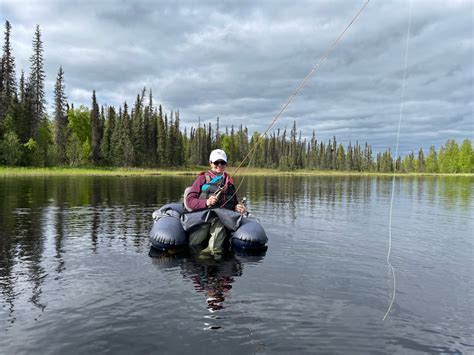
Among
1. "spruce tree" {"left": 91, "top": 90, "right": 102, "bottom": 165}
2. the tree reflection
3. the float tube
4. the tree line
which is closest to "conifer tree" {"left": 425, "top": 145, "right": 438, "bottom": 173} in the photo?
the tree line

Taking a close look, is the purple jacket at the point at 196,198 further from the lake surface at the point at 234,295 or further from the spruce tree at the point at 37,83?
the spruce tree at the point at 37,83

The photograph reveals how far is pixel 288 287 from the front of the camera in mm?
8352

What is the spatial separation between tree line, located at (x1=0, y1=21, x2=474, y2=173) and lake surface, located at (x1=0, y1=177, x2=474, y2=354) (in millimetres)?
4485

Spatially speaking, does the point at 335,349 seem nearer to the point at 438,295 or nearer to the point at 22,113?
the point at 438,295

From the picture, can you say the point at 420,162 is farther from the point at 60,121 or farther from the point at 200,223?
the point at 200,223

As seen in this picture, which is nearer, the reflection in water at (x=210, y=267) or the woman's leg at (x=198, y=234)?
the reflection in water at (x=210, y=267)

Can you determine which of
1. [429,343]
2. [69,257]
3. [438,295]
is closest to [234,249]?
[69,257]

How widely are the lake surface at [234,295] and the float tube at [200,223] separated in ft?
1.26

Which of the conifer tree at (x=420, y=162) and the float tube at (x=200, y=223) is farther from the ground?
the conifer tree at (x=420, y=162)

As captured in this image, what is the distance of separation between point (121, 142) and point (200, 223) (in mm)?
80008

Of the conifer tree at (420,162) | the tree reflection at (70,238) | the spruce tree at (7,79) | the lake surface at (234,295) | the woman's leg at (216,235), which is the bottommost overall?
the lake surface at (234,295)

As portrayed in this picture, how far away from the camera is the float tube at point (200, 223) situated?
35.9ft

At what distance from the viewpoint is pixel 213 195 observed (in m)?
11.2

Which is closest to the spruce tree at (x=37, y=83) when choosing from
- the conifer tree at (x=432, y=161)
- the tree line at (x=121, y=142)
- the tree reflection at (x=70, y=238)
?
the tree line at (x=121, y=142)
